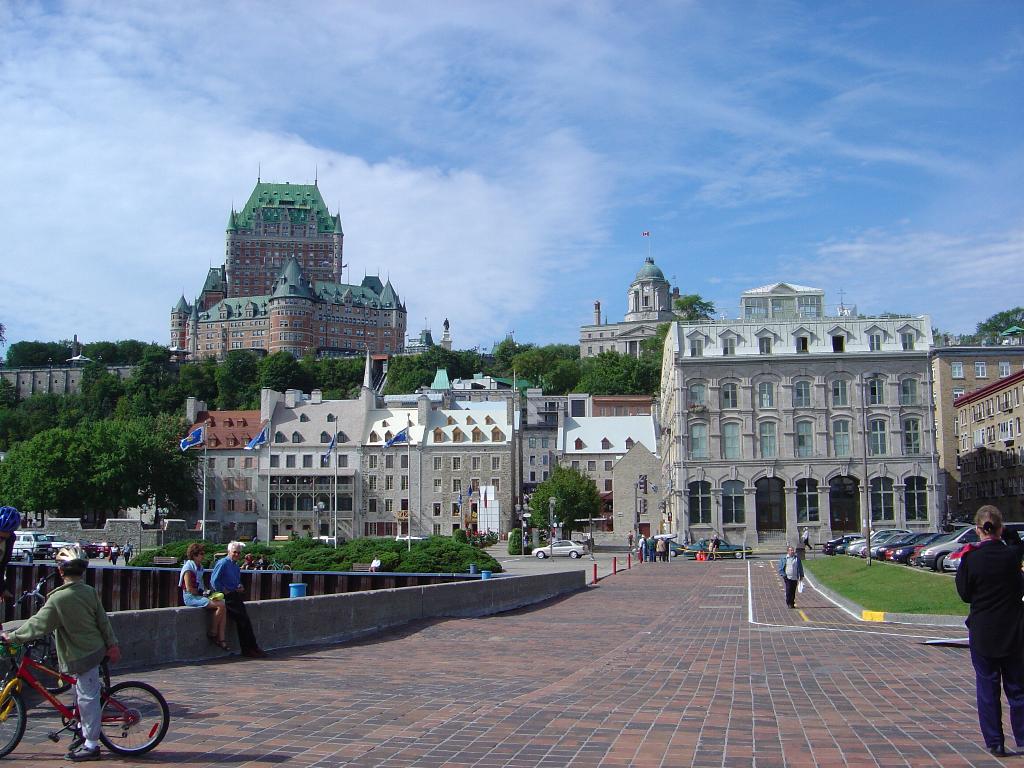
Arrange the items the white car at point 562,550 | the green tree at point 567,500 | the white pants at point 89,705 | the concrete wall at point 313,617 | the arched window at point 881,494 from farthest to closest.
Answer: the green tree at point 567,500 → the arched window at point 881,494 → the white car at point 562,550 → the concrete wall at point 313,617 → the white pants at point 89,705

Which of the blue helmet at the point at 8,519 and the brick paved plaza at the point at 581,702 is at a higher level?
the blue helmet at the point at 8,519

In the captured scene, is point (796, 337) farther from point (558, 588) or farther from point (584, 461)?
point (558, 588)

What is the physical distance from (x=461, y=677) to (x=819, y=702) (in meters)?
4.75

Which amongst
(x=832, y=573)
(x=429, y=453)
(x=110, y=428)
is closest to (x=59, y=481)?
(x=110, y=428)

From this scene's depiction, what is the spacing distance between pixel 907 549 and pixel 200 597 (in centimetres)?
3289

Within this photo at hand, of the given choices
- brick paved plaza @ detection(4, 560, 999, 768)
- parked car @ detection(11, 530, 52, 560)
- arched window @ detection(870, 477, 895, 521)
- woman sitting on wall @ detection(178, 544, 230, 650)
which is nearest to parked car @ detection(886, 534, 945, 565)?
brick paved plaza @ detection(4, 560, 999, 768)

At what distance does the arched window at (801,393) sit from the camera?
7019cm

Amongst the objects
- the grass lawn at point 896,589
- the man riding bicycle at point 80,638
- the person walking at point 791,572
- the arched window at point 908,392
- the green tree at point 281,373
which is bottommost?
the grass lawn at point 896,589

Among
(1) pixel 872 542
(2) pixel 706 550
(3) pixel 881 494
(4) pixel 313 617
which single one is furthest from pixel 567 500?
(4) pixel 313 617

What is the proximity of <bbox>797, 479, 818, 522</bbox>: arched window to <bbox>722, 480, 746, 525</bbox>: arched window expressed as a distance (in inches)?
156

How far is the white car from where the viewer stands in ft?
207

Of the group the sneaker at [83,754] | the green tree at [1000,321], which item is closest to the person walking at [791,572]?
the sneaker at [83,754]

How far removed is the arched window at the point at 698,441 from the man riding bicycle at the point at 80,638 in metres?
64.0

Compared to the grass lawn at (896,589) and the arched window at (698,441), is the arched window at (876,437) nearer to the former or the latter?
the arched window at (698,441)
